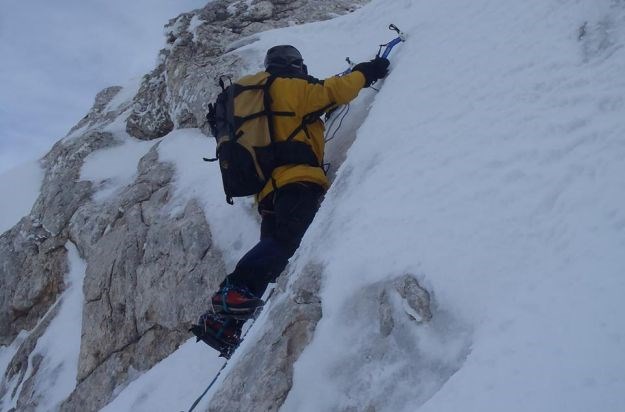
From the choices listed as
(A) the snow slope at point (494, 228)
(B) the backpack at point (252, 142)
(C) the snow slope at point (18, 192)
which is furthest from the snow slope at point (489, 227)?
(C) the snow slope at point (18, 192)

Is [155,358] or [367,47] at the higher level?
[367,47]

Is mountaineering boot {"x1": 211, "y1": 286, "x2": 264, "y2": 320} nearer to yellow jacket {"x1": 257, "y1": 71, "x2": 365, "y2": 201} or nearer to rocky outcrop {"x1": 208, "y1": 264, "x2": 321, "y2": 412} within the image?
rocky outcrop {"x1": 208, "y1": 264, "x2": 321, "y2": 412}

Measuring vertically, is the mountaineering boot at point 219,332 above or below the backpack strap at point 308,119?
below

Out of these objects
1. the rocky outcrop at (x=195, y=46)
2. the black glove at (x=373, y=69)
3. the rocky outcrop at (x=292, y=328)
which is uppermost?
the rocky outcrop at (x=195, y=46)

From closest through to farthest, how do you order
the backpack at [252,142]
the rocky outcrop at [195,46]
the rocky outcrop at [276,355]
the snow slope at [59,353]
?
1. the rocky outcrop at [276,355]
2. the backpack at [252,142]
3. the snow slope at [59,353]
4. the rocky outcrop at [195,46]

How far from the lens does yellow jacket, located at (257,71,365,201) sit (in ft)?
19.0

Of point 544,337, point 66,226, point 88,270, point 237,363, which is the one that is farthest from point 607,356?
point 66,226

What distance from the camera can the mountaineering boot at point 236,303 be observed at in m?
5.20

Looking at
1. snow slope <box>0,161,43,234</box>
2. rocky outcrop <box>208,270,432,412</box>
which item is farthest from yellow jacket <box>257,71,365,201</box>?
snow slope <box>0,161,43,234</box>

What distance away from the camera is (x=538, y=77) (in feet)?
13.6

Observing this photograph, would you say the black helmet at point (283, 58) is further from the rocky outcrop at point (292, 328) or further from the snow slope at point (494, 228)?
the rocky outcrop at point (292, 328)

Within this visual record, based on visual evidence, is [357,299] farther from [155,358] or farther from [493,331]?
[155,358]

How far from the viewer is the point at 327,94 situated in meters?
5.89

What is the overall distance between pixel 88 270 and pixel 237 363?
7.13 meters
